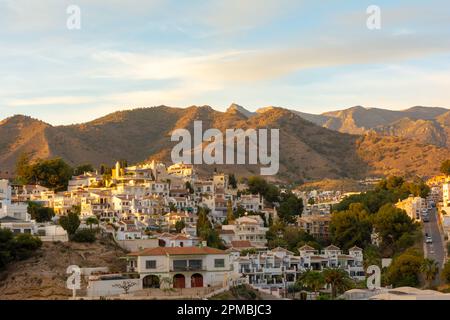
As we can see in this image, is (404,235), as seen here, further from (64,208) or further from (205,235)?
(64,208)

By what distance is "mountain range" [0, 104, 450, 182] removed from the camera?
93625 mm

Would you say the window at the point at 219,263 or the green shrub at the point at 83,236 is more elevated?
the green shrub at the point at 83,236

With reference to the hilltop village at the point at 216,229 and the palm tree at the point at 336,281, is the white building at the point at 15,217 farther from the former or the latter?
the palm tree at the point at 336,281

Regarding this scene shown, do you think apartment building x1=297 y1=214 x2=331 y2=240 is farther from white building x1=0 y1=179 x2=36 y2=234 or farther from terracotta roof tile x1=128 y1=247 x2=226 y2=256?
white building x1=0 y1=179 x2=36 y2=234

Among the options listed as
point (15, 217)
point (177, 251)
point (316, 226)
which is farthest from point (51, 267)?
point (316, 226)

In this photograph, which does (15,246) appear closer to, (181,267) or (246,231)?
(181,267)

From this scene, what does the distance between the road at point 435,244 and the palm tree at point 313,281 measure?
4999 millimetres

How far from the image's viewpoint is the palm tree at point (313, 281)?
37062mm

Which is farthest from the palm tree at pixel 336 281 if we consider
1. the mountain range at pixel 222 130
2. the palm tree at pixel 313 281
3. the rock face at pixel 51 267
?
the mountain range at pixel 222 130

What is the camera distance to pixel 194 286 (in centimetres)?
3528

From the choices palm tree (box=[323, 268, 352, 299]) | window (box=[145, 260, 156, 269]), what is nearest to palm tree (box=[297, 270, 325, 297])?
palm tree (box=[323, 268, 352, 299])
